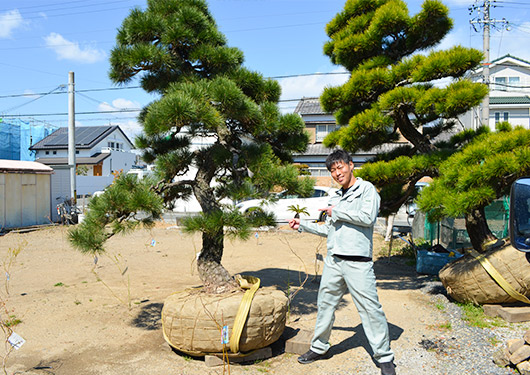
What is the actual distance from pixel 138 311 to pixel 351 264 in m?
2.51

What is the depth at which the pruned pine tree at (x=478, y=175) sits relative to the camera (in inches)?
144

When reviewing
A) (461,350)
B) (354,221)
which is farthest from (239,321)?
(461,350)

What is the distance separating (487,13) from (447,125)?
11129 millimetres

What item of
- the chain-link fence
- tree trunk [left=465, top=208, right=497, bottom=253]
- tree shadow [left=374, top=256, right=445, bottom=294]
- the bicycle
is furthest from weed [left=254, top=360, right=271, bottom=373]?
the bicycle

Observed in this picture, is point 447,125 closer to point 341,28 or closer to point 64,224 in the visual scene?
point 341,28

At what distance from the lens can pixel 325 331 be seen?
2998 millimetres

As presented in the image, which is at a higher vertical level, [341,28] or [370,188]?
[341,28]

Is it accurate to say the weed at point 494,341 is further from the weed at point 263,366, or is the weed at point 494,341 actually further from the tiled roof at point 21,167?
the tiled roof at point 21,167

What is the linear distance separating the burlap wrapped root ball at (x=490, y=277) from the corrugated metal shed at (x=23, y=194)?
10.3 meters

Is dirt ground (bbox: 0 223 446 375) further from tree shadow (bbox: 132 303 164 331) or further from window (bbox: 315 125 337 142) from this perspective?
window (bbox: 315 125 337 142)

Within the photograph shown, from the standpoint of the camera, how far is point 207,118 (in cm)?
304

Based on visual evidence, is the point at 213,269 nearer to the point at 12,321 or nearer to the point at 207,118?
the point at 207,118

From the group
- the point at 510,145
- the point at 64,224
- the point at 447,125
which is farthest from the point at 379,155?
the point at 64,224

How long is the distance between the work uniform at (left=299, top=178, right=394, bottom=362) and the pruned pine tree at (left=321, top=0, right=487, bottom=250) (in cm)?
183
